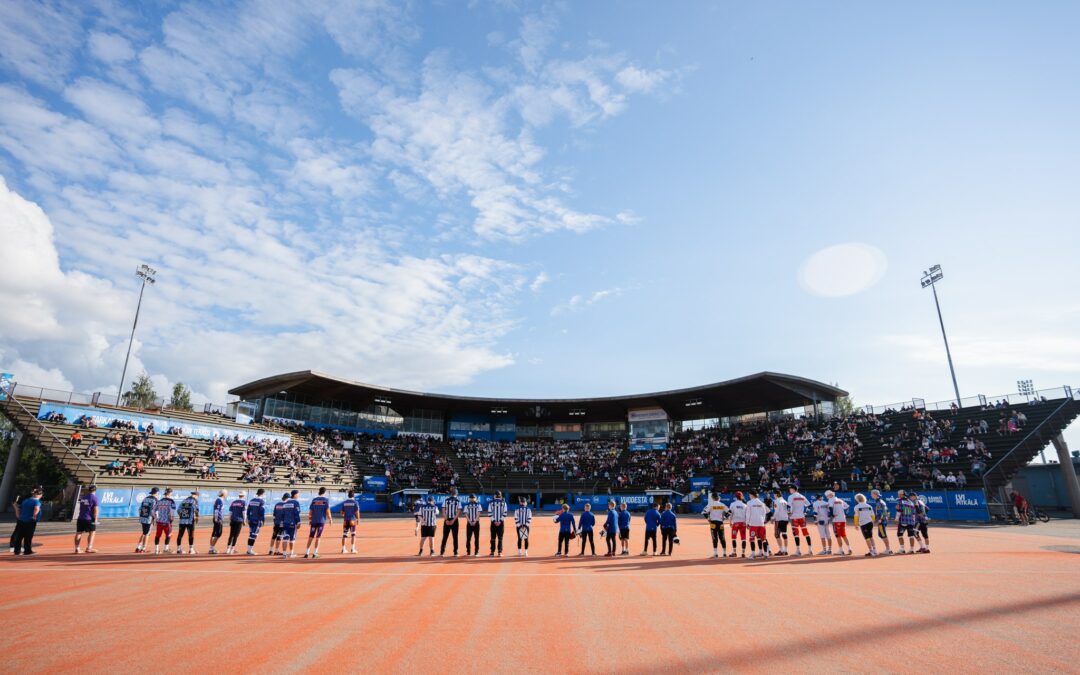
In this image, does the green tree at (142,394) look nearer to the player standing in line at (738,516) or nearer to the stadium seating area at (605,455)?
the stadium seating area at (605,455)

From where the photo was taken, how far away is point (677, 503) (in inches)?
1694

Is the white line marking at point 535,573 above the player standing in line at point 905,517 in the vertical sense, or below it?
below

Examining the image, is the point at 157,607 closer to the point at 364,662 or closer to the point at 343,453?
the point at 364,662

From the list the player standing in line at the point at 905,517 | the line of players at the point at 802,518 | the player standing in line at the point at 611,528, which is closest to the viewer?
the line of players at the point at 802,518

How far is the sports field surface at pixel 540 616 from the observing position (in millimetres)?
5633

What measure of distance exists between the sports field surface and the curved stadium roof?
35.8 metres

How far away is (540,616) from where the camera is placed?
762 centimetres

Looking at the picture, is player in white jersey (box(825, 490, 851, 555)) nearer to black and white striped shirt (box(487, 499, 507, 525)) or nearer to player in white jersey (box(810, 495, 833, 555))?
player in white jersey (box(810, 495, 833, 555))

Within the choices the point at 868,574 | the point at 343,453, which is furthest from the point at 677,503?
the point at 868,574

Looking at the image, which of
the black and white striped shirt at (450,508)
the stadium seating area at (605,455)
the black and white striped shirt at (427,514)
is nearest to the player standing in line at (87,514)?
the black and white striped shirt at (427,514)

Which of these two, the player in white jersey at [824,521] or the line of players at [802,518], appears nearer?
the line of players at [802,518]

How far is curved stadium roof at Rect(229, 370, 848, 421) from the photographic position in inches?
1879

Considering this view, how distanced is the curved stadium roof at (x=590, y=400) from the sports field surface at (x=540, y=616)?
117ft

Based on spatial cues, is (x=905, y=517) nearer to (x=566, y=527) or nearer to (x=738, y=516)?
(x=738, y=516)
